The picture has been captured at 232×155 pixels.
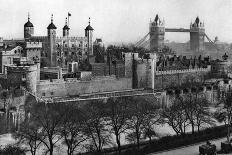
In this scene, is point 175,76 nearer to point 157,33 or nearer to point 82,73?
point 82,73

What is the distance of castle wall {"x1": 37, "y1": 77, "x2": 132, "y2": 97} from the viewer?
52.9m

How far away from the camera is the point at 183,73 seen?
7369 cm

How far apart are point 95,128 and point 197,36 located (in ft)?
352

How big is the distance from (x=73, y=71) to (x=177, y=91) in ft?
50.1

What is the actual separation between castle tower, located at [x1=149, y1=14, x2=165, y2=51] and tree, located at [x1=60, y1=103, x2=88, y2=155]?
89.3 m

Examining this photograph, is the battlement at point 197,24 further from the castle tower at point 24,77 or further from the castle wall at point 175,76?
the castle tower at point 24,77

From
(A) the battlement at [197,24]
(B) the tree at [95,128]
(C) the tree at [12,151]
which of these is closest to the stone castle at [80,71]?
(B) the tree at [95,128]

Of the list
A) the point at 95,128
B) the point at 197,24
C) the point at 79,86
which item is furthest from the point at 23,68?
the point at 197,24

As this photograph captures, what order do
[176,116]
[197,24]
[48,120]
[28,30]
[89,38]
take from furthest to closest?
1. [197,24]
2. [89,38]
3. [28,30]
4. [176,116]
5. [48,120]

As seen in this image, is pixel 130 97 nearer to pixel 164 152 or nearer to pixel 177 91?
pixel 177 91

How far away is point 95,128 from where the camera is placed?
3884 centimetres

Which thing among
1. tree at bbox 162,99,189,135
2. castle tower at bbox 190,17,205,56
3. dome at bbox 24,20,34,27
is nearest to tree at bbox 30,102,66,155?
tree at bbox 162,99,189,135

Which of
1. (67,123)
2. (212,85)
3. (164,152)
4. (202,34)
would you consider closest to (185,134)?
(164,152)

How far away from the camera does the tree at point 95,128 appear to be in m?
37.0
